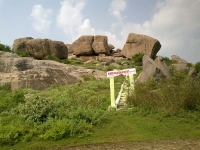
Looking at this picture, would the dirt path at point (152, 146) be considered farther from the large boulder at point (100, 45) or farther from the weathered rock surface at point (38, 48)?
the large boulder at point (100, 45)

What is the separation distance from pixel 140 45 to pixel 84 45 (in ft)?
30.0

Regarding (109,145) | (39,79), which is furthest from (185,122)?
(39,79)

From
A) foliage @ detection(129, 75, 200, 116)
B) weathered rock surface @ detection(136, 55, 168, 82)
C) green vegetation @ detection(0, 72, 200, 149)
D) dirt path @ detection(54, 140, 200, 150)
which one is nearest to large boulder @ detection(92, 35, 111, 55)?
weathered rock surface @ detection(136, 55, 168, 82)

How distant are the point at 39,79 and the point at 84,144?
10.1 m

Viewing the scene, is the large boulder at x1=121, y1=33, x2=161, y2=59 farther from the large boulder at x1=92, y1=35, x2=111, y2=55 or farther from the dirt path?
the dirt path

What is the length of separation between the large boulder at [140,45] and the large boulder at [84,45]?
18.3 feet

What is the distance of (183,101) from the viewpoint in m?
7.51

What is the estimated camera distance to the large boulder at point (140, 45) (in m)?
35.4

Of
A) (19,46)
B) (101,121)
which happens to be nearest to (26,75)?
(101,121)

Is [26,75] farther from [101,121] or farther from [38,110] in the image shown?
[101,121]

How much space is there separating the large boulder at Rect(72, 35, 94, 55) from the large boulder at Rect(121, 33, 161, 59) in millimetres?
5583

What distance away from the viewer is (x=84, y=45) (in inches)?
1538

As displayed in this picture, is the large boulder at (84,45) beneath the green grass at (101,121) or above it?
above

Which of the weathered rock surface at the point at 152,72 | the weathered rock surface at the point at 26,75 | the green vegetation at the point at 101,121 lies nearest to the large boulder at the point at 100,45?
the weathered rock surface at the point at 26,75
